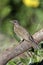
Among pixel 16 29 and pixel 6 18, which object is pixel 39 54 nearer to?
pixel 16 29

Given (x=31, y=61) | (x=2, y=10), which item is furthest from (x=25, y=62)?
(x=2, y=10)

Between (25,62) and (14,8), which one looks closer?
(25,62)

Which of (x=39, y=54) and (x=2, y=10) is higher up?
(x=2, y=10)

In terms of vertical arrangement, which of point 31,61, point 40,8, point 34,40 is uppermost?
point 40,8

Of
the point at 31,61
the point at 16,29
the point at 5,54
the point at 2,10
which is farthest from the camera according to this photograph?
the point at 2,10

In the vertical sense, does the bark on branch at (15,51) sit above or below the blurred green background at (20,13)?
below

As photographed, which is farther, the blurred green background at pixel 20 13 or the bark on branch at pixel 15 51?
the blurred green background at pixel 20 13

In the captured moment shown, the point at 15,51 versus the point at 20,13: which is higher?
the point at 20,13

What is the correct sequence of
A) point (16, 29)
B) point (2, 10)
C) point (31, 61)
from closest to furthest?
point (31, 61)
point (16, 29)
point (2, 10)

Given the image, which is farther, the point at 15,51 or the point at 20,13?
the point at 20,13

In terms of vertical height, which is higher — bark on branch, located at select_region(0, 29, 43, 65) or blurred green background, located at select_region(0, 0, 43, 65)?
blurred green background, located at select_region(0, 0, 43, 65)

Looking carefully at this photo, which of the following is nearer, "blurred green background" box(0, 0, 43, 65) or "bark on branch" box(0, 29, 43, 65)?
"bark on branch" box(0, 29, 43, 65)
